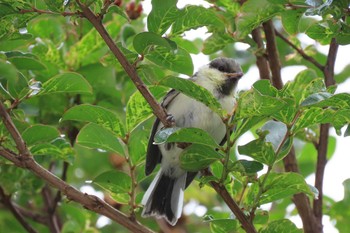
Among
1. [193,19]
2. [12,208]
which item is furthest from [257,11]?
[12,208]

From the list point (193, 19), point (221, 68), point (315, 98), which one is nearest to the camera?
point (315, 98)

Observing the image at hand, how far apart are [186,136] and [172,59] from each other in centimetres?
43

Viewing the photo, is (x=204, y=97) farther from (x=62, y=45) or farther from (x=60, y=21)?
(x=60, y=21)

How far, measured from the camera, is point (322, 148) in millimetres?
2652

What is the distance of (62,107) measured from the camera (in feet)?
9.83

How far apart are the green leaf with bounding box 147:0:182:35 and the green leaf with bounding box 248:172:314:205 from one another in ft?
1.82

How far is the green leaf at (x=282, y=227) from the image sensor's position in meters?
2.07

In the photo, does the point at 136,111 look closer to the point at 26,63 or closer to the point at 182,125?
the point at 26,63

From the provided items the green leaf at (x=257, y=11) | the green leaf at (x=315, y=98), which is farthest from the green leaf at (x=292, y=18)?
the green leaf at (x=315, y=98)

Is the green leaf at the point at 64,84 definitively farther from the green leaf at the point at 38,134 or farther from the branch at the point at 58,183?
the branch at the point at 58,183

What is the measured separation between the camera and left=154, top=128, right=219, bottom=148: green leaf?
1821 mm

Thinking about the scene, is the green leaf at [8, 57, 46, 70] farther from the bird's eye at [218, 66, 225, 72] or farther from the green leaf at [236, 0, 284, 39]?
the bird's eye at [218, 66, 225, 72]

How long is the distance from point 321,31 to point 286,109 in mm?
388

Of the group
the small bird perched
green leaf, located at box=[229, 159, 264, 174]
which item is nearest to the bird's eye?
the small bird perched
